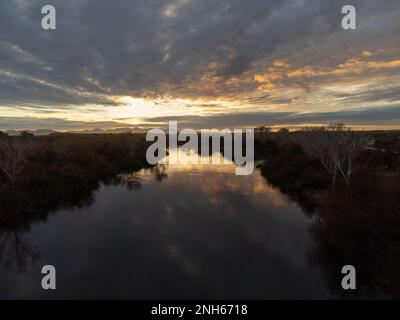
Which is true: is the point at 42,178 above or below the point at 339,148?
below

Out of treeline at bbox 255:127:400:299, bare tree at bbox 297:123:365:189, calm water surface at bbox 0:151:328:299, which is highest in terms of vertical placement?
bare tree at bbox 297:123:365:189

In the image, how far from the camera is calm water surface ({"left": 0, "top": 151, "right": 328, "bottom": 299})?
11.3 m

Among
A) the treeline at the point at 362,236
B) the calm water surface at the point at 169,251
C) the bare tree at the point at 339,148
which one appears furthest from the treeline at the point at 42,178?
the bare tree at the point at 339,148

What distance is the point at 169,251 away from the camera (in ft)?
48.2

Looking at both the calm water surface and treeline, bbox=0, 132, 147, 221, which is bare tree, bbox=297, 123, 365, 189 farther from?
treeline, bbox=0, 132, 147, 221

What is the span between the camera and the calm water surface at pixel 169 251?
11258 mm

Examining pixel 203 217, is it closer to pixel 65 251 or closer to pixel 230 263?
pixel 230 263

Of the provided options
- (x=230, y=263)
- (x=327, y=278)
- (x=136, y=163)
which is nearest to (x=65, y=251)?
(x=230, y=263)

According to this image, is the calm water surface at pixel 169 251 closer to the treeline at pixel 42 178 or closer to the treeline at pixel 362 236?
the treeline at pixel 362 236

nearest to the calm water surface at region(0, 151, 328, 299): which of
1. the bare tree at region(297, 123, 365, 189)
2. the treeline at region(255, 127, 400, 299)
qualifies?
the treeline at region(255, 127, 400, 299)

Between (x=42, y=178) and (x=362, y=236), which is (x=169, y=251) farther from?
(x=42, y=178)

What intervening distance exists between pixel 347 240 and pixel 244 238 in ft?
19.8

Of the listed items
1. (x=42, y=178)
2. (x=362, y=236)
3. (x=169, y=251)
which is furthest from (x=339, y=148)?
(x=42, y=178)

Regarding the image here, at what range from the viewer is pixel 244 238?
1650 centimetres
